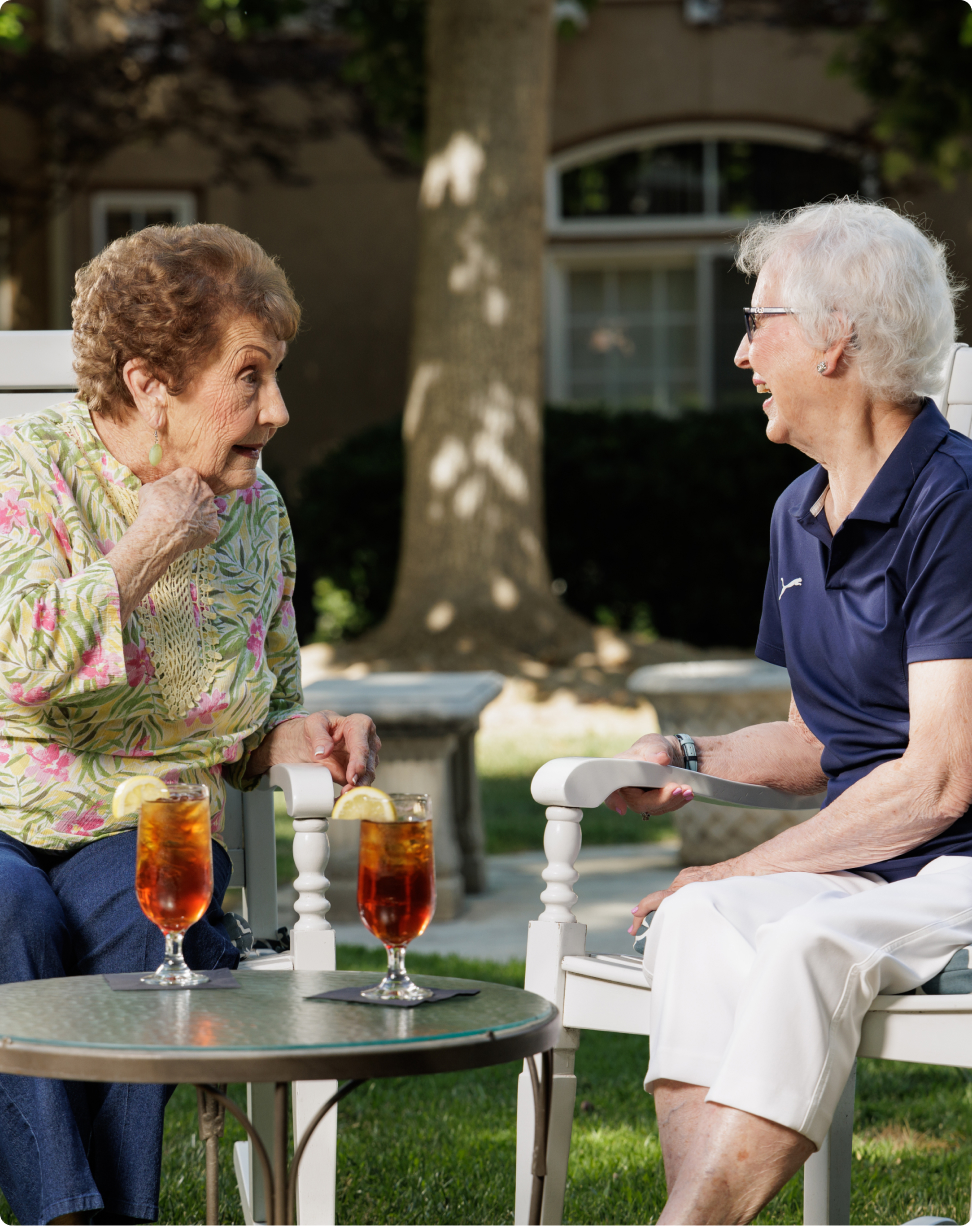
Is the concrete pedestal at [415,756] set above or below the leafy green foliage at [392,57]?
below

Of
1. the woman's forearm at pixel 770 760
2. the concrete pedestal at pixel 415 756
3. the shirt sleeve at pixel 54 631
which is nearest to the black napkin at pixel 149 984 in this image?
the shirt sleeve at pixel 54 631

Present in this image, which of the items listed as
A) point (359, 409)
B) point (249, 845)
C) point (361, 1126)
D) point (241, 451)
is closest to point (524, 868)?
point (361, 1126)

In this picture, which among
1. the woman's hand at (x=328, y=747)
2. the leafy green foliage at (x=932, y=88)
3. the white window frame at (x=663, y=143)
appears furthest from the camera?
the white window frame at (x=663, y=143)

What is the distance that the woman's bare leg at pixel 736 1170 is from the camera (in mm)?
1926

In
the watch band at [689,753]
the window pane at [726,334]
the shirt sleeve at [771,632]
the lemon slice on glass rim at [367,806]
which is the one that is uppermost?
the window pane at [726,334]

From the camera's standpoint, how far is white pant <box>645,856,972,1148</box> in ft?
6.39

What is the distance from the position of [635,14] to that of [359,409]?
12.6 ft

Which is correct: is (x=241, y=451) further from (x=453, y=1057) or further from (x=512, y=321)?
(x=512, y=321)

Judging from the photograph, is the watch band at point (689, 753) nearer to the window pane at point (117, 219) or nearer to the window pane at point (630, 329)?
the window pane at point (630, 329)

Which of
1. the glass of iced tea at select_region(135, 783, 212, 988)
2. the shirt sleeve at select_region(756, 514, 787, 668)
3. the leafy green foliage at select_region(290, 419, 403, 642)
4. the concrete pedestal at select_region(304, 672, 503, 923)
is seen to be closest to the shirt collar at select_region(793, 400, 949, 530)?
the shirt sleeve at select_region(756, 514, 787, 668)

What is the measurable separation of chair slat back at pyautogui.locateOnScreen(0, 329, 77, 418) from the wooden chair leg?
1.90 metres

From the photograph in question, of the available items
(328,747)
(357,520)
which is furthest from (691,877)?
(357,520)

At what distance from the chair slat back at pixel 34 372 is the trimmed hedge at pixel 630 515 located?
289 inches

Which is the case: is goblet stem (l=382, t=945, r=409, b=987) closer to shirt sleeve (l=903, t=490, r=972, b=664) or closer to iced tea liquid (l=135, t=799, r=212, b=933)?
iced tea liquid (l=135, t=799, r=212, b=933)
